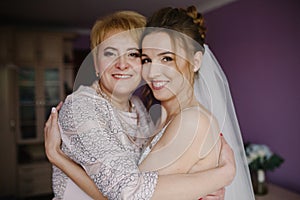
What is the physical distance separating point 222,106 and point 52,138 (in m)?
0.59

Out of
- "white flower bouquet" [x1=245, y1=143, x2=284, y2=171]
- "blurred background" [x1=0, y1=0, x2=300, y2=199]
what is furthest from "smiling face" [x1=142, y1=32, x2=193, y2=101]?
"white flower bouquet" [x1=245, y1=143, x2=284, y2=171]

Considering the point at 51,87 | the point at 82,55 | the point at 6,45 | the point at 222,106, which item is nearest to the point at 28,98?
the point at 51,87

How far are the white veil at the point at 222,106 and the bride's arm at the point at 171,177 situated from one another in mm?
199

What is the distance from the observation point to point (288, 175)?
2072 mm

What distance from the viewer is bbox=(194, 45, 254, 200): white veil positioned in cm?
104

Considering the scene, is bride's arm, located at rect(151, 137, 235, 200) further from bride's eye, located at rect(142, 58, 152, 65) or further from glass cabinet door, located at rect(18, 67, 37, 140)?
glass cabinet door, located at rect(18, 67, 37, 140)

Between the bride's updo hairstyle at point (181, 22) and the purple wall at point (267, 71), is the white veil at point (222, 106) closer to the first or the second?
the bride's updo hairstyle at point (181, 22)

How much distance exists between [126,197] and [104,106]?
11.7 inches

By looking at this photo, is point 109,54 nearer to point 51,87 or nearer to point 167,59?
point 167,59

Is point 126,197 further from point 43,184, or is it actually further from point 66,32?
point 66,32

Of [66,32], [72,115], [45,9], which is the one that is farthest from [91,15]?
[72,115]

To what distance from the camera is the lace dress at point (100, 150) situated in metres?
0.65

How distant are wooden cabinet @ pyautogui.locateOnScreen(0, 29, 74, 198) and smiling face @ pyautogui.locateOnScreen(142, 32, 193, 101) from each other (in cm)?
301

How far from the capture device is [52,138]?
890 mm
